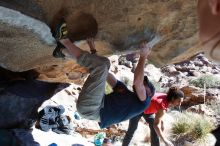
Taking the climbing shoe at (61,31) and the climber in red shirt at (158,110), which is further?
the climber in red shirt at (158,110)

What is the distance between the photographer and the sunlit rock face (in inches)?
207

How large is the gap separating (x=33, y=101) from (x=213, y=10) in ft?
19.9

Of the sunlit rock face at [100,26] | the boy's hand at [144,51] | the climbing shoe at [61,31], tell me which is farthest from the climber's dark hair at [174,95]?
the climbing shoe at [61,31]

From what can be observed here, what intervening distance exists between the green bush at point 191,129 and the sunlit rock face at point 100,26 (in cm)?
638

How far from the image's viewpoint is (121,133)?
34.6 ft

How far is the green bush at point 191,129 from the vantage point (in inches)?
500

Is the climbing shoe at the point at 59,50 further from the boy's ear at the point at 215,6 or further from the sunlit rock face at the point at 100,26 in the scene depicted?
the boy's ear at the point at 215,6

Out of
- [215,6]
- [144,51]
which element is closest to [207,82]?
[144,51]

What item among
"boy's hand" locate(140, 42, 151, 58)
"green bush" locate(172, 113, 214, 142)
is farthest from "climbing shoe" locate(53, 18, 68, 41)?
"green bush" locate(172, 113, 214, 142)

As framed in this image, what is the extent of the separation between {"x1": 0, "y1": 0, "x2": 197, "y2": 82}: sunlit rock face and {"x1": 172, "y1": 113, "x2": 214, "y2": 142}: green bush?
6.38 metres

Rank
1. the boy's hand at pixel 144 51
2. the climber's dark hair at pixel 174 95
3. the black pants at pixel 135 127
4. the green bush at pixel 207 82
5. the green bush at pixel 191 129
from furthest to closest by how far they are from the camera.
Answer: the green bush at pixel 207 82
the green bush at pixel 191 129
the black pants at pixel 135 127
the climber's dark hair at pixel 174 95
the boy's hand at pixel 144 51

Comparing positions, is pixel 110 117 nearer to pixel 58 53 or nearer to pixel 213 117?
pixel 58 53

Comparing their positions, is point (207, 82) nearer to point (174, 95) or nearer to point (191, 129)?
point (191, 129)

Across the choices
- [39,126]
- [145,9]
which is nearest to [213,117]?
[39,126]
